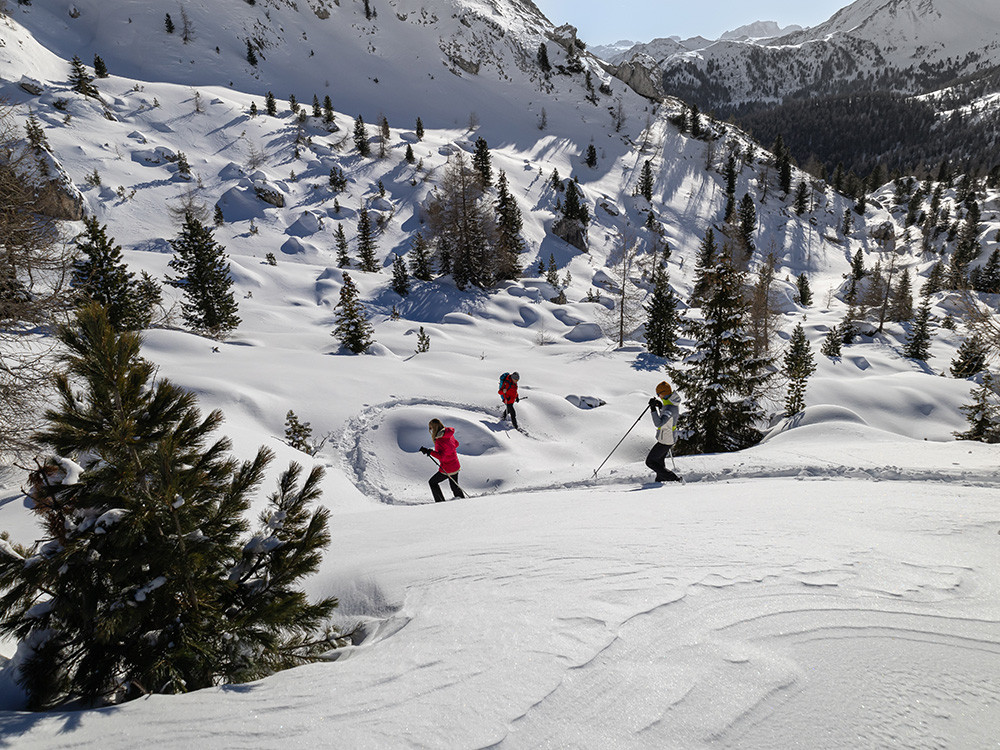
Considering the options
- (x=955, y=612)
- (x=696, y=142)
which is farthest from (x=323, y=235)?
(x=696, y=142)

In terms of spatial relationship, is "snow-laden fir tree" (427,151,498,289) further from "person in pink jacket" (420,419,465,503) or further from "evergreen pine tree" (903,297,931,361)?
"evergreen pine tree" (903,297,931,361)

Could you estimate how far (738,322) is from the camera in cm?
1229

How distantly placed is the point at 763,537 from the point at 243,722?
389 centimetres

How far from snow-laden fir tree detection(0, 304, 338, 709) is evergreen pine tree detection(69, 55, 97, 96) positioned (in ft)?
183

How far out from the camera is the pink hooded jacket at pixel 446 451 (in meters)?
7.59

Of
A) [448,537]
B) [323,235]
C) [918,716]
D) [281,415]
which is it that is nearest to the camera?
[918,716]

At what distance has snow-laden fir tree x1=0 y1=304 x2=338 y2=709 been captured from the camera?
2.15 metres

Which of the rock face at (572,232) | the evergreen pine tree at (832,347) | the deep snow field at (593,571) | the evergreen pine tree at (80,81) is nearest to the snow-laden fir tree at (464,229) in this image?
the deep snow field at (593,571)

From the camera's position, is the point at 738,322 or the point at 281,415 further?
the point at 738,322

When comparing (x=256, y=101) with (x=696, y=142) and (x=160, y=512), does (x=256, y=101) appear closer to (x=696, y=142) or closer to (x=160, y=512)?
(x=160, y=512)

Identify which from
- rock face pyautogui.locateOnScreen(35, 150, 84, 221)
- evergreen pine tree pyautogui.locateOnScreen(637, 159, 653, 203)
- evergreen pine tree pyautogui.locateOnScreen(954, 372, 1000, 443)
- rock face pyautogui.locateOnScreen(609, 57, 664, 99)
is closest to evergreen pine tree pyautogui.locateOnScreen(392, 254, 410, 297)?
rock face pyautogui.locateOnScreen(35, 150, 84, 221)

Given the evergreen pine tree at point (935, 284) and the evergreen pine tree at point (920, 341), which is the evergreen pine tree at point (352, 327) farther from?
the evergreen pine tree at point (935, 284)

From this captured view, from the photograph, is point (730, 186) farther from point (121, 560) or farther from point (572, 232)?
point (121, 560)

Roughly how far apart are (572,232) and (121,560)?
149ft
